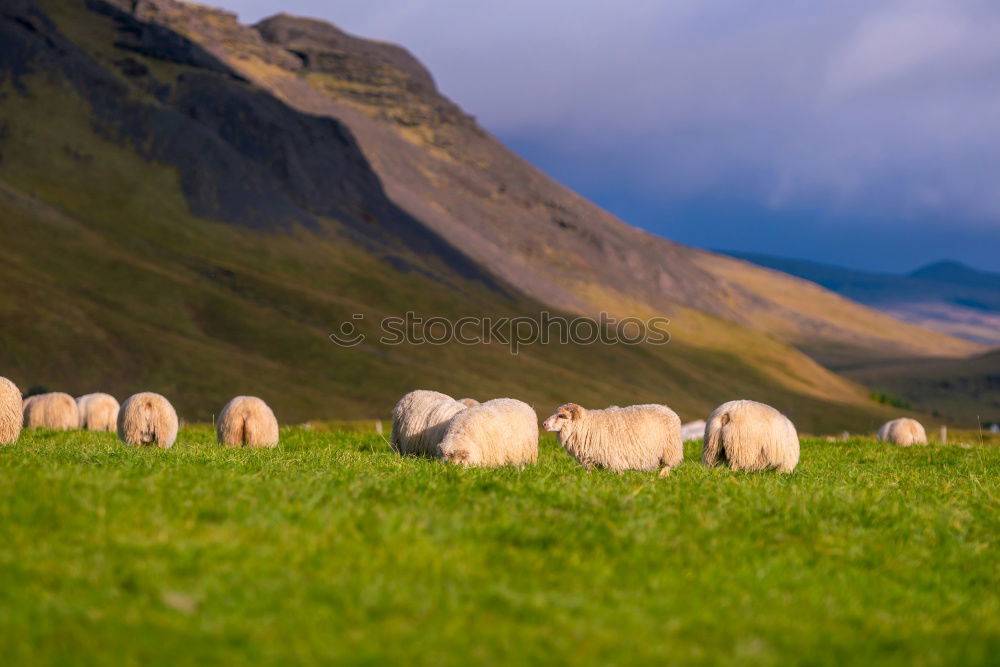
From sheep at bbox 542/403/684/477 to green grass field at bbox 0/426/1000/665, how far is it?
3745 millimetres

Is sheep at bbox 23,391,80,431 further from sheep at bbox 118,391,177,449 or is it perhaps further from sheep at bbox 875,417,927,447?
sheep at bbox 875,417,927,447

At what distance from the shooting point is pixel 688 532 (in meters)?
10.7

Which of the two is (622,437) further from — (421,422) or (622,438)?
(421,422)

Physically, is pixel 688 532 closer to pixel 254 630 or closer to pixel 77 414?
pixel 254 630

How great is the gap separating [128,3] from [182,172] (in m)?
65.4

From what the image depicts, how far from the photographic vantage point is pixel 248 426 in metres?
25.1

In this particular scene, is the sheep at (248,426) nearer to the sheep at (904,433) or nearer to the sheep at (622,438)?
the sheep at (622,438)

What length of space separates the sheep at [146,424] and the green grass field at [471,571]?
40.4 feet

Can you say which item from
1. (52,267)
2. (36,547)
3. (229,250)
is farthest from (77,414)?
(229,250)

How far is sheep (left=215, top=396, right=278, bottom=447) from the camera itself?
25.0m

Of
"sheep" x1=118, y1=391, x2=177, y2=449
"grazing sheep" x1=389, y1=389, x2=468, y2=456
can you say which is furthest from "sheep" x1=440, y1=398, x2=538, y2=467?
"sheep" x1=118, y1=391, x2=177, y2=449

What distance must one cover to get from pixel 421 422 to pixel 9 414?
28.8 feet

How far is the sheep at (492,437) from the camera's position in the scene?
1727 cm

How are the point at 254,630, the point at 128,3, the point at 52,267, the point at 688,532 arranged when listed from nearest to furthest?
the point at 254,630
the point at 688,532
the point at 52,267
the point at 128,3
